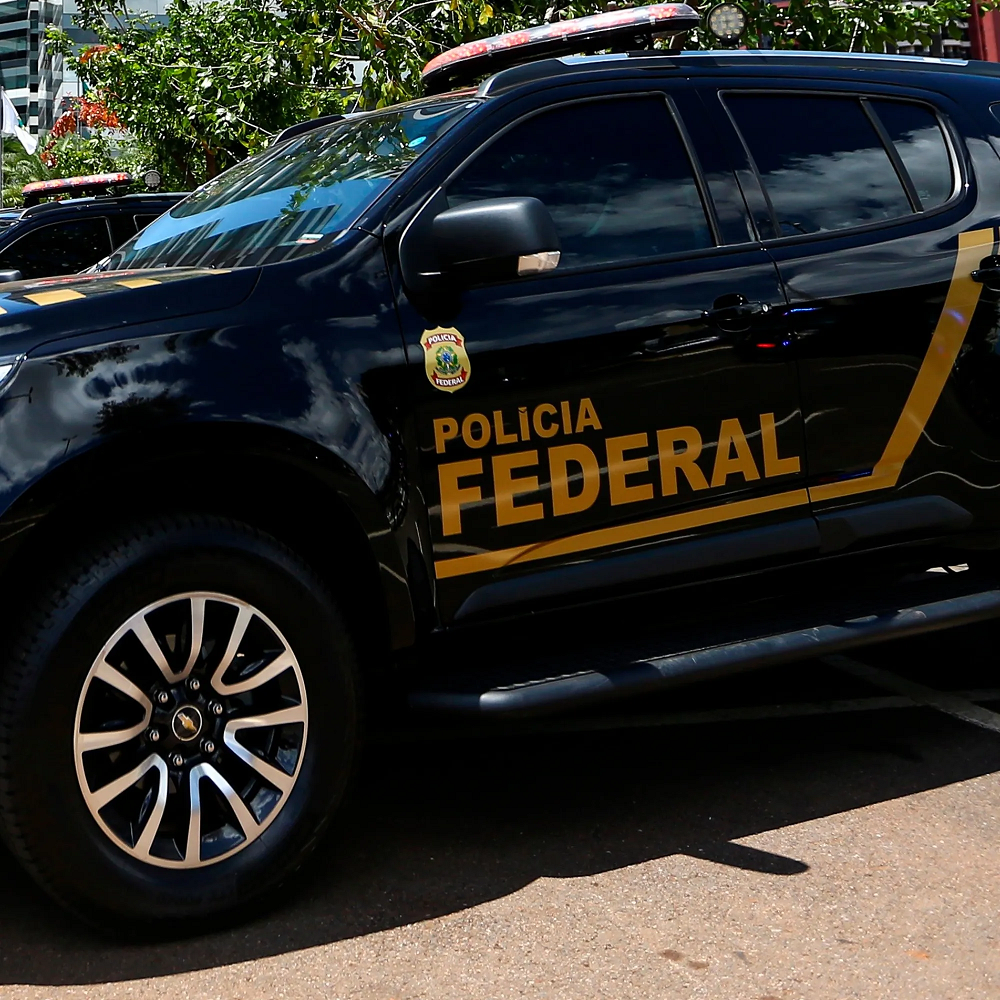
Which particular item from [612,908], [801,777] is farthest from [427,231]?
[801,777]

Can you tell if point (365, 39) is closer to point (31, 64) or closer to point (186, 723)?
point (186, 723)

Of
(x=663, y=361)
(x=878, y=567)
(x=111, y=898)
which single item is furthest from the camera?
(x=878, y=567)

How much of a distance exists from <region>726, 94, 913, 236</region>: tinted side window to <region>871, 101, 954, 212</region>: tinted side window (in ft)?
0.20

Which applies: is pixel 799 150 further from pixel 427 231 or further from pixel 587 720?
pixel 587 720

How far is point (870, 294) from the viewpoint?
13.2ft

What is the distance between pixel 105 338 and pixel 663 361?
4.44 ft

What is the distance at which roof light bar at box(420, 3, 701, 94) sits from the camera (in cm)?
409

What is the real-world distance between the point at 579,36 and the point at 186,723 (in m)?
2.23

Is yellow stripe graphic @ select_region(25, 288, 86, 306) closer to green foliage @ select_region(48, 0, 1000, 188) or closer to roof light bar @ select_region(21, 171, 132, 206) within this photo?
green foliage @ select_region(48, 0, 1000, 188)

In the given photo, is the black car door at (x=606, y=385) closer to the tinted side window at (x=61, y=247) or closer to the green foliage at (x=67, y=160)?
the tinted side window at (x=61, y=247)

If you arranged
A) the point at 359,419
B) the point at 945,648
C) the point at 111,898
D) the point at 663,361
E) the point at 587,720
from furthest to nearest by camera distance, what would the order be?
the point at 945,648, the point at 587,720, the point at 663,361, the point at 359,419, the point at 111,898

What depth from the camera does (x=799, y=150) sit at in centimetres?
412

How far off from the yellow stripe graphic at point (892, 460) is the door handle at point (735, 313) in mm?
447

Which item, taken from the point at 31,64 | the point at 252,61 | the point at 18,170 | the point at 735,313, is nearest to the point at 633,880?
the point at 735,313
